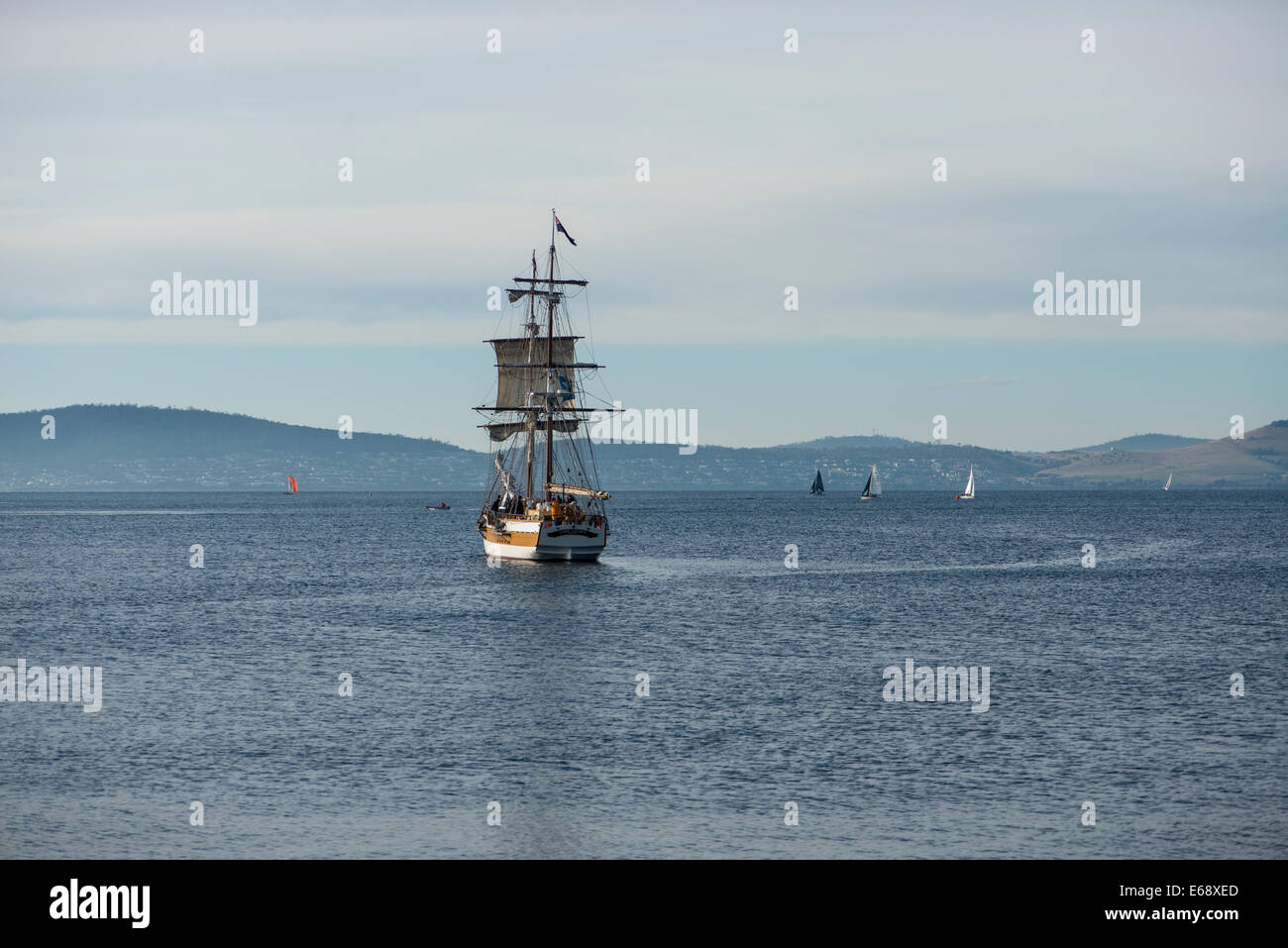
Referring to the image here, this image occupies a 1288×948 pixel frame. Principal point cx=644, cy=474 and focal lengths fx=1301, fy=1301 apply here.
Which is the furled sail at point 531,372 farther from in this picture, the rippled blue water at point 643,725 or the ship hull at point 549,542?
the rippled blue water at point 643,725

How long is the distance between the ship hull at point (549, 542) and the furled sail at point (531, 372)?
14542mm

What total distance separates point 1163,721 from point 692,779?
1612cm

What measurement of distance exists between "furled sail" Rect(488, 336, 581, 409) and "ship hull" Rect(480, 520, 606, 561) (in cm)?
1454

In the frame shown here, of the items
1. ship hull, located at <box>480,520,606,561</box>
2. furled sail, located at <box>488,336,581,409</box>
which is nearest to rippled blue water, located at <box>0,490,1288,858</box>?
ship hull, located at <box>480,520,606,561</box>

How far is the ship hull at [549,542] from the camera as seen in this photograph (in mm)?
100625

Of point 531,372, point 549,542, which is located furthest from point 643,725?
point 531,372

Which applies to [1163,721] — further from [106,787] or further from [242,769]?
[106,787]

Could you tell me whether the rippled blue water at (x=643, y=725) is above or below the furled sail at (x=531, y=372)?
below

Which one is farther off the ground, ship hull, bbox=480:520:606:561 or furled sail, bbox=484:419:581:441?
furled sail, bbox=484:419:581:441

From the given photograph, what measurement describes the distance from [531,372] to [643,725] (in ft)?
274

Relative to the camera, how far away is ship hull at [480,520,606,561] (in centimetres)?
10062

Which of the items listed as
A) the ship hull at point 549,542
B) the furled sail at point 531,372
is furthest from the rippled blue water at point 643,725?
the furled sail at point 531,372

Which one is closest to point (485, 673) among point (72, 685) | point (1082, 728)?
point (72, 685)

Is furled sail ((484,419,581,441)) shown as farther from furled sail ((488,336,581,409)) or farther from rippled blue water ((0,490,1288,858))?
rippled blue water ((0,490,1288,858))
